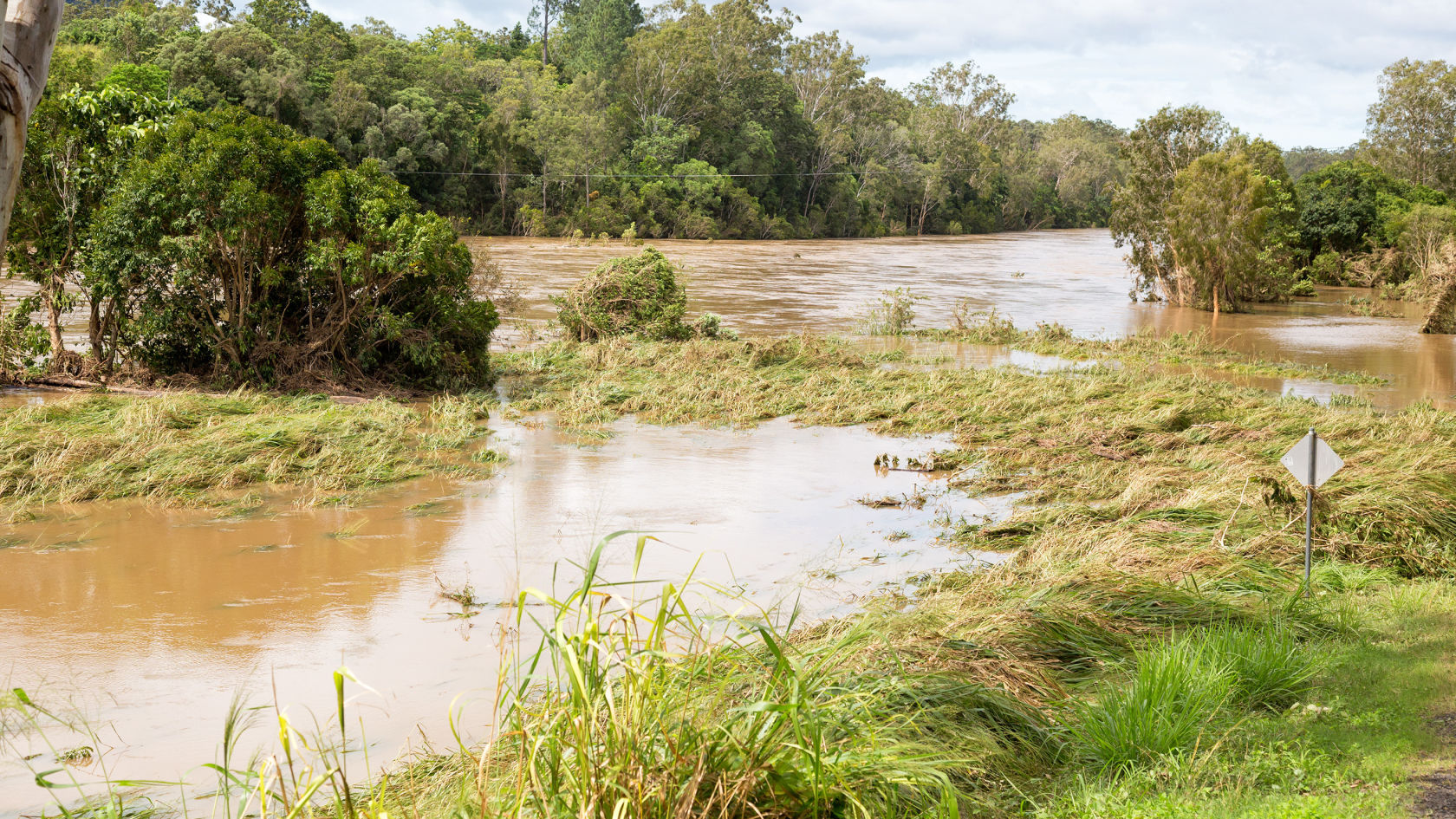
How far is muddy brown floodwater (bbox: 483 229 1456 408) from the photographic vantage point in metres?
21.6

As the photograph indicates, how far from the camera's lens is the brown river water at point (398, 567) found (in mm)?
5656

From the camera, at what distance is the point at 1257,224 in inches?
1126

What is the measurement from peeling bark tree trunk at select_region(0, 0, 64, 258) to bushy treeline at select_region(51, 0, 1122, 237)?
36.4 m

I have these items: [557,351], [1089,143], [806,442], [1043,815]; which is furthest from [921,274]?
[1089,143]

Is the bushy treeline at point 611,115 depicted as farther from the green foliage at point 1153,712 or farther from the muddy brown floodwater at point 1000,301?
the green foliage at point 1153,712

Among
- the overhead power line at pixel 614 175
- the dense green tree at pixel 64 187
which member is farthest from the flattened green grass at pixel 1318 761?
the overhead power line at pixel 614 175

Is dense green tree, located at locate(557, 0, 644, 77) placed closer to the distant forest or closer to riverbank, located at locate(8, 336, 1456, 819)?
the distant forest

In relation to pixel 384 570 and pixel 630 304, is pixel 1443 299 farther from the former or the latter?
pixel 384 570

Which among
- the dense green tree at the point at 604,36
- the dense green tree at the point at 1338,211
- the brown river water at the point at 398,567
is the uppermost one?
the dense green tree at the point at 604,36

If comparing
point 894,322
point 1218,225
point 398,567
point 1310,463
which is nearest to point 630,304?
point 894,322

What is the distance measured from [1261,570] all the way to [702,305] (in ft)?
78.1

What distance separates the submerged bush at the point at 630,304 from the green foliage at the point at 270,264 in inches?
179

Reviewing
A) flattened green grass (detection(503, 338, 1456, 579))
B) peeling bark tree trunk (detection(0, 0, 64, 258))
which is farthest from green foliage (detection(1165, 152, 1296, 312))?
peeling bark tree trunk (detection(0, 0, 64, 258))

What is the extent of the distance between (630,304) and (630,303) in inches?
0.8
